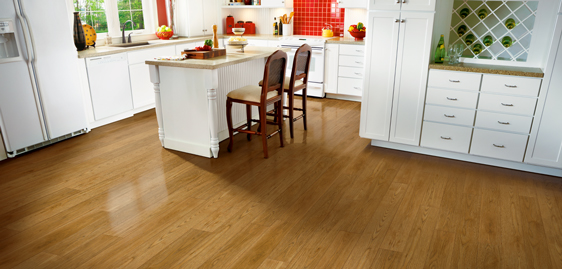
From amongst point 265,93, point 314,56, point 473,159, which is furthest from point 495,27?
point 314,56

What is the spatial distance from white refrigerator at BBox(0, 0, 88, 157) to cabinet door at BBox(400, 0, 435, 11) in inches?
124

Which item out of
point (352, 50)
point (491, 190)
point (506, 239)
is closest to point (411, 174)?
point (491, 190)

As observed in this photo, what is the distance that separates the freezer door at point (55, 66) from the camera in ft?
11.9

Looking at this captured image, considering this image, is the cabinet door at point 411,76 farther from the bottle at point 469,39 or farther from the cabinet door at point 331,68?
the cabinet door at point 331,68

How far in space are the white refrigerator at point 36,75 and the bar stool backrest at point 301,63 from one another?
2215mm

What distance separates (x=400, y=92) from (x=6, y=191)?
3.30 m

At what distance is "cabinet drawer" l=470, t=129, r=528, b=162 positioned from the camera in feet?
10.7

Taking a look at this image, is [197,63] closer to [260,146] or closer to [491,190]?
[260,146]

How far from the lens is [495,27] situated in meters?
3.47

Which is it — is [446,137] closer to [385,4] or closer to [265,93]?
[385,4]

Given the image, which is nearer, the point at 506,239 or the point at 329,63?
the point at 506,239

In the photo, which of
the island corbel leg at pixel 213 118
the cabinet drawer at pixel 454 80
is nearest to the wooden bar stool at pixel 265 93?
the island corbel leg at pixel 213 118

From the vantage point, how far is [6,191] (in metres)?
3.00

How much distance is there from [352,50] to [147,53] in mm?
2654
